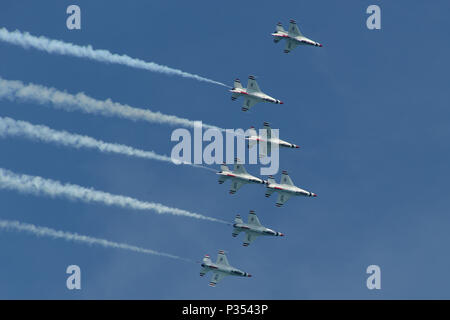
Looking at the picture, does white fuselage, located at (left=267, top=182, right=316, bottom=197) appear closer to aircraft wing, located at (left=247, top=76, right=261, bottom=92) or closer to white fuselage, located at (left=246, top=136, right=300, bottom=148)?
white fuselage, located at (left=246, top=136, right=300, bottom=148)

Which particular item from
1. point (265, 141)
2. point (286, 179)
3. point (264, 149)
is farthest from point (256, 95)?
point (286, 179)

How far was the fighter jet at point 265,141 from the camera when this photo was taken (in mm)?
132625

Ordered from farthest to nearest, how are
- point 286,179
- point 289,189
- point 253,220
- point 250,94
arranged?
point 286,179 < point 253,220 < point 289,189 < point 250,94

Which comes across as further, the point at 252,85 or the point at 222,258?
the point at 222,258

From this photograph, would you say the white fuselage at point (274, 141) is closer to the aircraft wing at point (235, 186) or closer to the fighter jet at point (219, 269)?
the aircraft wing at point (235, 186)

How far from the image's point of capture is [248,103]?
133 metres

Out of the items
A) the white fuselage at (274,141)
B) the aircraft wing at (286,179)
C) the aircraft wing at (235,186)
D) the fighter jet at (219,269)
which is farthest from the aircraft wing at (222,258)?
the white fuselage at (274,141)

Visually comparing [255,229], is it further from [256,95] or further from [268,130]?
[256,95]

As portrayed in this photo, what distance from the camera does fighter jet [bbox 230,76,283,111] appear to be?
132 metres

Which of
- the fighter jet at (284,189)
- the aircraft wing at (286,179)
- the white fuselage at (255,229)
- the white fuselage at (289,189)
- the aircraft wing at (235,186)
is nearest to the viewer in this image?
the aircraft wing at (235,186)

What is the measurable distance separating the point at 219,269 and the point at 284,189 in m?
13.0
